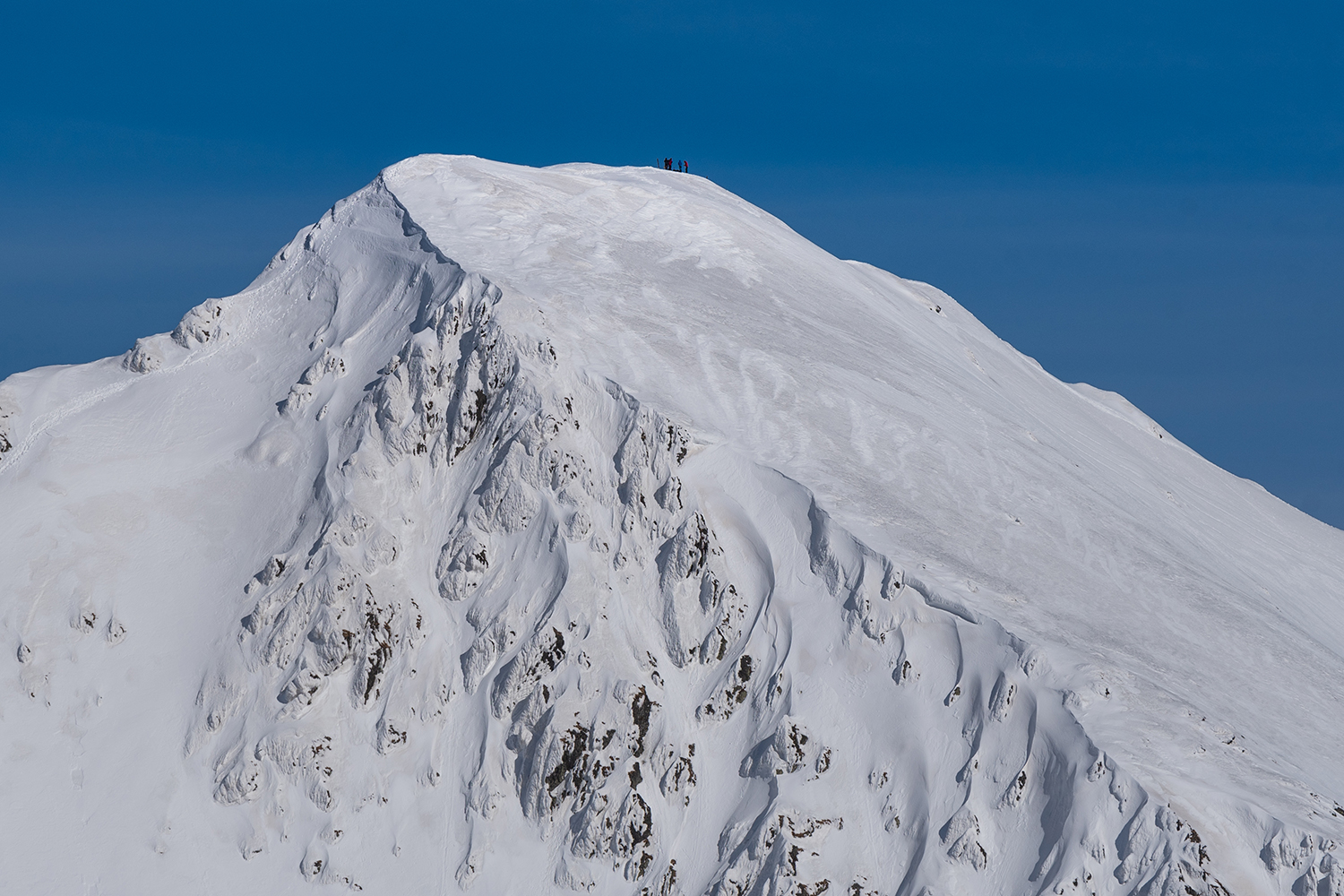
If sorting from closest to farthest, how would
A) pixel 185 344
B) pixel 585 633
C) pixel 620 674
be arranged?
pixel 620 674 → pixel 585 633 → pixel 185 344

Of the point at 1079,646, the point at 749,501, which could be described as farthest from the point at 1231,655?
the point at 749,501

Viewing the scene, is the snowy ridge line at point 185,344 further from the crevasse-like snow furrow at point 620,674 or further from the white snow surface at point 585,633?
the crevasse-like snow furrow at point 620,674

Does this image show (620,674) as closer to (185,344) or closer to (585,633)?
(585,633)

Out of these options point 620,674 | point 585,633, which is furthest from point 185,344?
point 620,674

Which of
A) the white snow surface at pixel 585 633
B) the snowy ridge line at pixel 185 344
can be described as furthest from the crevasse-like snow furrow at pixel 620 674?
the snowy ridge line at pixel 185 344

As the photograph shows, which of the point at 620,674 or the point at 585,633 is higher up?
the point at 585,633

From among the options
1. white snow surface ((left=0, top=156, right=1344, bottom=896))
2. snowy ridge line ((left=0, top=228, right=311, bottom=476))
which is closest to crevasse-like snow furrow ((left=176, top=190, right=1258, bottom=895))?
white snow surface ((left=0, top=156, right=1344, bottom=896))

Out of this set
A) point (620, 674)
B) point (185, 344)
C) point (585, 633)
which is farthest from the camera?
point (185, 344)
